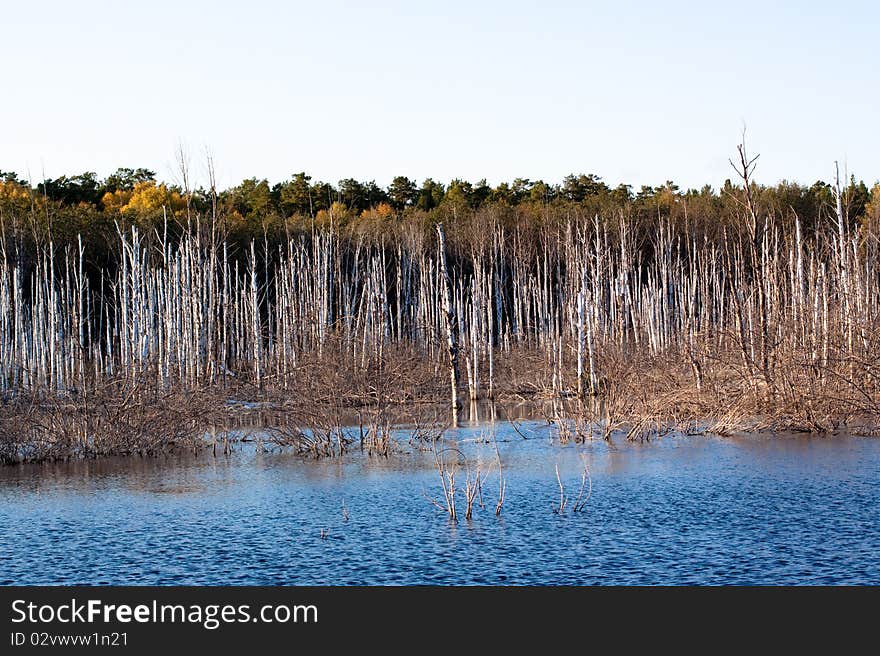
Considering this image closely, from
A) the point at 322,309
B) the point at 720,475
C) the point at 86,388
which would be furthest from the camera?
the point at 322,309

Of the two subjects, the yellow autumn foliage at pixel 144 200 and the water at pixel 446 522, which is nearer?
the water at pixel 446 522

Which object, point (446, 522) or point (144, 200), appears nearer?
point (446, 522)

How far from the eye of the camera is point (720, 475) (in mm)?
14750

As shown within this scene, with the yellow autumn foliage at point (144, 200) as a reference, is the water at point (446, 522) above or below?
below

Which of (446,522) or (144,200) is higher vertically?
(144,200)

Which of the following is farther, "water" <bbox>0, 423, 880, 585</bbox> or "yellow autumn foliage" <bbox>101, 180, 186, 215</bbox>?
"yellow autumn foliage" <bbox>101, 180, 186, 215</bbox>

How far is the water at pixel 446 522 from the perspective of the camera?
9.56m

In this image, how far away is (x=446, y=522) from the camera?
11.8 m

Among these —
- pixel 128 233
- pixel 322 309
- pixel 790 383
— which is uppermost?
pixel 128 233

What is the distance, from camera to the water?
9.56m

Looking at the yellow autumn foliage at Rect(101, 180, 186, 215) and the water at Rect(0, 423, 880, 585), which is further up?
the yellow autumn foliage at Rect(101, 180, 186, 215)
